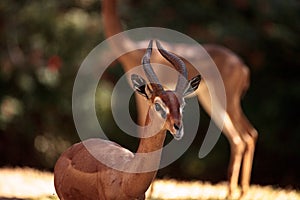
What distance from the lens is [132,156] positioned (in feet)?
11.8

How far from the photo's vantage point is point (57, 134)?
10570 millimetres

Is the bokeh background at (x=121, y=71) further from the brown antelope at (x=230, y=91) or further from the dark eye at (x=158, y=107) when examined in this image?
the dark eye at (x=158, y=107)

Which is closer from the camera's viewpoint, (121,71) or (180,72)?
(180,72)

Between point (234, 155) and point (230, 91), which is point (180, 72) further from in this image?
point (230, 91)

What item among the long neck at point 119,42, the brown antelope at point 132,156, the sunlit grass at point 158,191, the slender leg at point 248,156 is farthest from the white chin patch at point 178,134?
the long neck at point 119,42

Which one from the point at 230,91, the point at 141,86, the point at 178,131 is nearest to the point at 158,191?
the point at 230,91

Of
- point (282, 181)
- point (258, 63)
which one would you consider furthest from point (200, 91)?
point (282, 181)

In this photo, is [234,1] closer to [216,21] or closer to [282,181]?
[216,21]

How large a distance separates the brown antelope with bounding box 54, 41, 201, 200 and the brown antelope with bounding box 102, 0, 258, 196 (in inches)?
82.2

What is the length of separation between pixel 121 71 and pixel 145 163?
666 cm

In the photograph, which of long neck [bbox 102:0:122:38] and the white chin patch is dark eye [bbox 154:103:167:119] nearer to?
the white chin patch

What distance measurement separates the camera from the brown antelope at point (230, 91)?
596cm

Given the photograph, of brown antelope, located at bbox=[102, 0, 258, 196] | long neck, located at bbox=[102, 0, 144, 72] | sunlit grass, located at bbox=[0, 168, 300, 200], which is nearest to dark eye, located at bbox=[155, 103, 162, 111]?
sunlit grass, located at bbox=[0, 168, 300, 200]

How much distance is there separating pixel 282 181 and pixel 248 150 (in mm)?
4441
